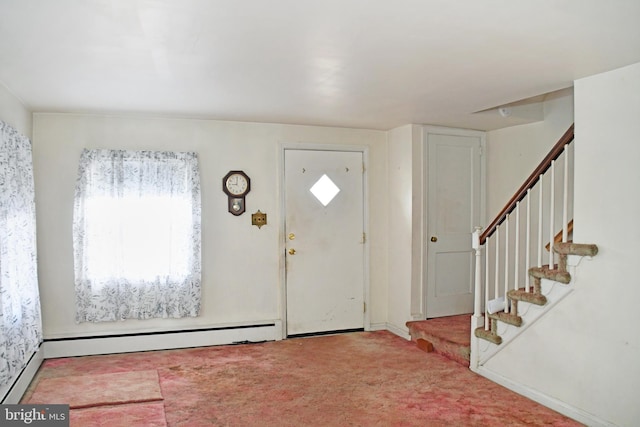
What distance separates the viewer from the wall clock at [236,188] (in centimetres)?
488

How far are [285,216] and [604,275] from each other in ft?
9.94

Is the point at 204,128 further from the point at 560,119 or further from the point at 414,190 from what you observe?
the point at 560,119

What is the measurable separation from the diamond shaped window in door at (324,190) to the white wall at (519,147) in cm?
181

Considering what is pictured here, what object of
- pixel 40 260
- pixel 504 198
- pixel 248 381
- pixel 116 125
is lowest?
pixel 248 381

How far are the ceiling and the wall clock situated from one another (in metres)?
0.95

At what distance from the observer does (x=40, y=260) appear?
173 inches

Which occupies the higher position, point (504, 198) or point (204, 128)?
point (204, 128)

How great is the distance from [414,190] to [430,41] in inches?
105

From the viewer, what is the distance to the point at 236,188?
4914 millimetres

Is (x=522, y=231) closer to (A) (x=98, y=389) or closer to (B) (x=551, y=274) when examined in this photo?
(B) (x=551, y=274)

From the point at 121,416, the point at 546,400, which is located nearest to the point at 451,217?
the point at 546,400

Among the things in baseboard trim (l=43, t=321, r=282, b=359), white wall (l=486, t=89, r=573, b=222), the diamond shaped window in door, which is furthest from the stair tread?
baseboard trim (l=43, t=321, r=282, b=359)

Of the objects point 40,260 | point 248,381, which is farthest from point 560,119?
point 40,260

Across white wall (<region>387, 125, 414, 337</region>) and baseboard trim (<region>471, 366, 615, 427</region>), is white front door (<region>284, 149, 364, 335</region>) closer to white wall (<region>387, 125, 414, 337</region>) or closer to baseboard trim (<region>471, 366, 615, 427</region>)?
white wall (<region>387, 125, 414, 337</region>)
